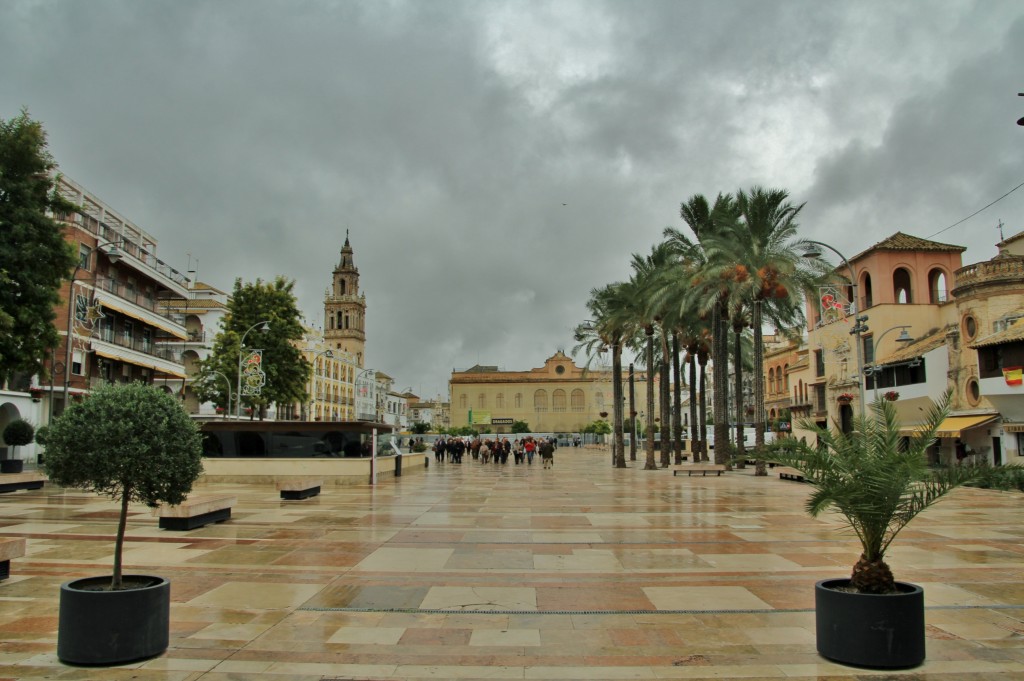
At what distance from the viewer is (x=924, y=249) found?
41.4m

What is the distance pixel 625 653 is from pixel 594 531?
7.71 meters

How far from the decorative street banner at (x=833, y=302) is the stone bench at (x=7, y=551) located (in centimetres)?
3082

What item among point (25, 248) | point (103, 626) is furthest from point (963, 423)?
point (25, 248)

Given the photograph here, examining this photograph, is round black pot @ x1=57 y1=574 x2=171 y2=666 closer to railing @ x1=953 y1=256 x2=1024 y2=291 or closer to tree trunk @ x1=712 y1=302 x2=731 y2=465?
tree trunk @ x1=712 y1=302 x2=731 y2=465

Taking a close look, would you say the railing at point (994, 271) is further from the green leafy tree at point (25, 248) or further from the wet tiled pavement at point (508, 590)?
the green leafy tree at point (25, 248)

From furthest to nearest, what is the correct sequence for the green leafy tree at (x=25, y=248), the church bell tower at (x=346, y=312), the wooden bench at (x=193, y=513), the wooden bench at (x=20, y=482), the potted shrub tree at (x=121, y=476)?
1. the church bell tower at (x=346, y=312)
2. the green leafy tree at (x=25, y=248)
3. the wooden bench at (x=20, y=482)
4. the wooden bench at (x=193, y=513)
5. the potted shrub tree at (x=121, y=476)

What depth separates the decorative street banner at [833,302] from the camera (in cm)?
3238

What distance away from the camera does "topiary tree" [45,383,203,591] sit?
20.5 feet

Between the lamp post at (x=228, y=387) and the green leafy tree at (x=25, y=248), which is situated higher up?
the green leafy tree at (x=25, y=248)

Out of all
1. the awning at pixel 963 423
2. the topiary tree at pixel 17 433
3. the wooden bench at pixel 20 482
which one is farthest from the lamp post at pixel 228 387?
the awning at pixel 963 423

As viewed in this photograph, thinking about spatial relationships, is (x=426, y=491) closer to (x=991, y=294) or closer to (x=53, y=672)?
(x=53, y=672)

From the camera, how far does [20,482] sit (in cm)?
2131

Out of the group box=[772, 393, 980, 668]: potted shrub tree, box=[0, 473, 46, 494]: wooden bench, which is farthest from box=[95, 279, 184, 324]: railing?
box=[772, 393, 980, 668]: potted shrub tree

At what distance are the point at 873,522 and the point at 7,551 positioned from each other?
9354mm
